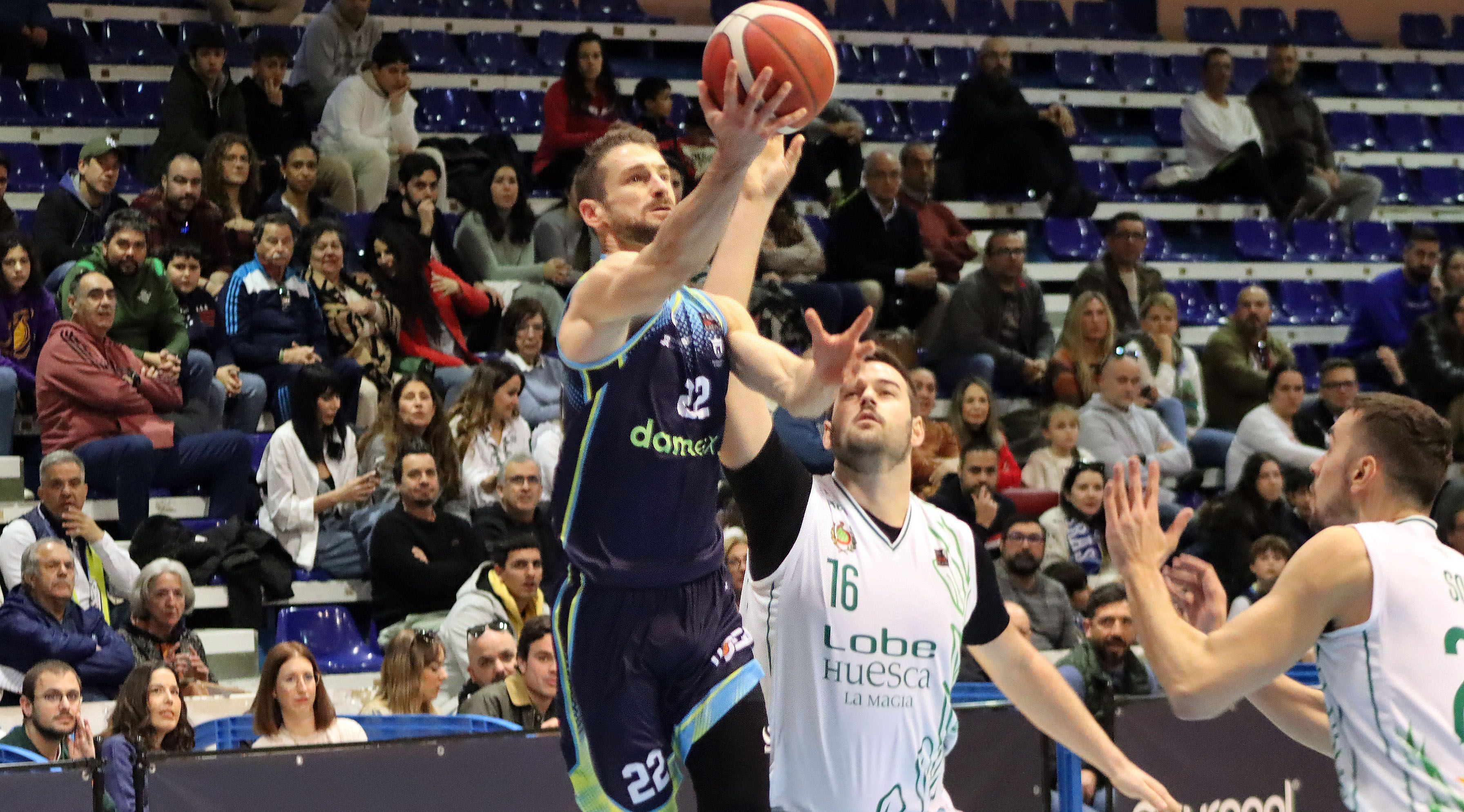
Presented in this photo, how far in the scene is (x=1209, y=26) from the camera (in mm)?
17438

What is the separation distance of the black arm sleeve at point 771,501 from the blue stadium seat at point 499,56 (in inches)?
391

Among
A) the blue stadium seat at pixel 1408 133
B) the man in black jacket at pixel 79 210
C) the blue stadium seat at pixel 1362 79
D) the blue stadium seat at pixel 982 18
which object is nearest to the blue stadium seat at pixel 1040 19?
the blue stadium seat at pixel 982 18

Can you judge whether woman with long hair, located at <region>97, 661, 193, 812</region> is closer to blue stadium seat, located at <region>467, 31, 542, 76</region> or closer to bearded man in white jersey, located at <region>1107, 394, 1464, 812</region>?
bearded man in white jersey, located at <region>1107, 394, 1464, 812</region>

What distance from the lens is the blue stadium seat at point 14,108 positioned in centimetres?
1220

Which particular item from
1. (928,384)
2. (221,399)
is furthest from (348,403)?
(928,384)

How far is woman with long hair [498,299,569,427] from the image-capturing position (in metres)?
10.7

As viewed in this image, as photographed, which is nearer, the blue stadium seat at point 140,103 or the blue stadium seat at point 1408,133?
the blue stadium seat at point 140,103

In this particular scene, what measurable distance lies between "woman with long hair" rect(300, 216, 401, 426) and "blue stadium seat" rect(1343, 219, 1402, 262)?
8.95 meters

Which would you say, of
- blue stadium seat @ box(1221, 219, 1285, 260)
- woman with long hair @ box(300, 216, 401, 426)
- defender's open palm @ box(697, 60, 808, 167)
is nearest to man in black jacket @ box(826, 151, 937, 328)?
woman with long hair @ box(300, 216, 401, 426)

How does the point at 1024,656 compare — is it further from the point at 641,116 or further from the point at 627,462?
the point at 641,116

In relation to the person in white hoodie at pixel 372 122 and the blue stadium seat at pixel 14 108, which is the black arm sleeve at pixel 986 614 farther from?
the blue stadium seat at pixel 14 108

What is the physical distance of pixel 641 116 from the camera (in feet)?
41.8

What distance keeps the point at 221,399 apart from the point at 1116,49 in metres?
9.71

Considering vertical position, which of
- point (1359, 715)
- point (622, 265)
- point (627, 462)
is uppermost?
point (622, 265)
